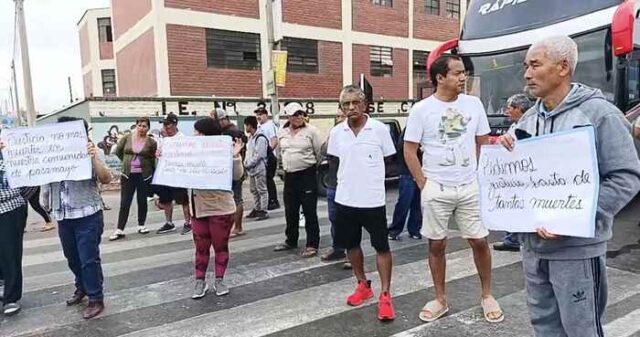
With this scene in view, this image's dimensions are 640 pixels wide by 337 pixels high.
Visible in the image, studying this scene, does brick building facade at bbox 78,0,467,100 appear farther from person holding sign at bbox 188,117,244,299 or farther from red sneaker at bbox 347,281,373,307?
red sneaker at bbox 347,281,373,307

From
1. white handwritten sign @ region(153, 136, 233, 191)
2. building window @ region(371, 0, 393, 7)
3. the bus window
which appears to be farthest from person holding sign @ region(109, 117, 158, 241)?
building window @ region(371, 0, 393, 7)

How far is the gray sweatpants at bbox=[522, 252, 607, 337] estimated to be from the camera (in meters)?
2.10

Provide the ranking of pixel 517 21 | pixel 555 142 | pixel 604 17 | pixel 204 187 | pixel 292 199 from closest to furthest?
1. pixel 555 142
2. pixel 204 187
3. pixel 292 199
4. pixel 604 17
5. pixel 517 21

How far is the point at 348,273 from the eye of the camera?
4949 mm

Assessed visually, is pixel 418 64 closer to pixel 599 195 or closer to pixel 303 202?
pixel 303 202

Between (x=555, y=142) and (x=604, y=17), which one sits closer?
(x=555, y=142)

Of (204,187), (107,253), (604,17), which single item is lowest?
(107,253)

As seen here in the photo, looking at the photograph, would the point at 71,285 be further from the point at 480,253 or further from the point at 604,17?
the point at 604,17

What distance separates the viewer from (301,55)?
2075cm

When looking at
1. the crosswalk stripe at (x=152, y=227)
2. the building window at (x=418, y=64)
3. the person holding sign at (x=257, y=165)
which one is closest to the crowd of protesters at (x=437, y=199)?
the person holding sign at (x=257, y=165)

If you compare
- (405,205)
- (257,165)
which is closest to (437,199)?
(405,205)

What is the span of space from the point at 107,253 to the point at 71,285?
130 centimetres

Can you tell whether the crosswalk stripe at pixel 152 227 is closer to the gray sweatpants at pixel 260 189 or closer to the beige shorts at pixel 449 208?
the gray sweatpants at pixel 260 189

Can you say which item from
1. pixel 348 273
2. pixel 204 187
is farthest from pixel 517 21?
pixel 204 187
